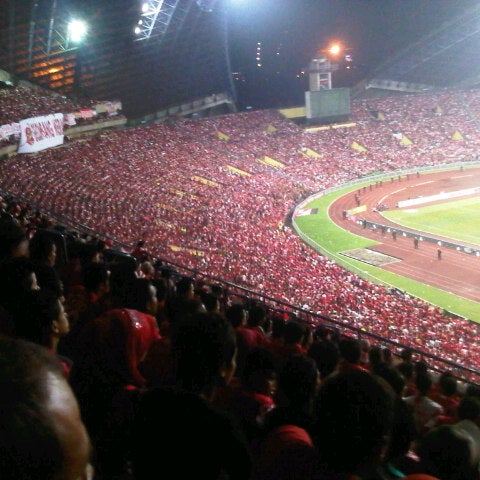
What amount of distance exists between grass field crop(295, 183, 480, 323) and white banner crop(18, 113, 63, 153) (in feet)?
58.7

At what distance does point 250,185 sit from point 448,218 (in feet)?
52.6

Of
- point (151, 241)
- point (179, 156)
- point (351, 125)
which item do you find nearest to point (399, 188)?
point (351, 125)

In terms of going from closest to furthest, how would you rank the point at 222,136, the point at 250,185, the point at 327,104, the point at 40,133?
the point at 40,133, the point at 250,185, the point at 222,136, the point at 327,104

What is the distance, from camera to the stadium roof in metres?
41.2

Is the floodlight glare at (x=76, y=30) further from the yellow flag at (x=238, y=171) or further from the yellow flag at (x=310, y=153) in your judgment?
the yellow flag at (x=310, y=153)

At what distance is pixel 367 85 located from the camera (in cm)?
7188

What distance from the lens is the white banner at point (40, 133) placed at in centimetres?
3084

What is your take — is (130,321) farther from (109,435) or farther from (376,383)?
(376,383)

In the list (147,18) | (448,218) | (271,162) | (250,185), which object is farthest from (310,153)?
(147,18)

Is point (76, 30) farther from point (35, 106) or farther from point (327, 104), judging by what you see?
point (327, 104)

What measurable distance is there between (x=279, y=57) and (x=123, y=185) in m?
35.8

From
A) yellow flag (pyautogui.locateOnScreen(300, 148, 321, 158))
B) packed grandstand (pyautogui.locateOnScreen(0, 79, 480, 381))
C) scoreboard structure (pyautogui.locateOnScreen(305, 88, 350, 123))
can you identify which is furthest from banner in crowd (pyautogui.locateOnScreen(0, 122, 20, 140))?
scoreboard structure (pyautogui.locateOnScreen(305, 88, 350, 123))

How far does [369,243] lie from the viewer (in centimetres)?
3341

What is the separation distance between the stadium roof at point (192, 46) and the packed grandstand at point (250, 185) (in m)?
3.46
